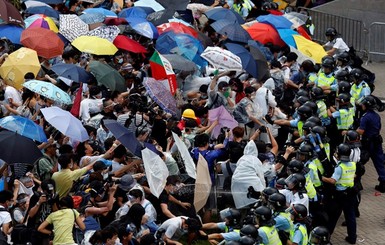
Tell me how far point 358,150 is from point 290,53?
14.6ft

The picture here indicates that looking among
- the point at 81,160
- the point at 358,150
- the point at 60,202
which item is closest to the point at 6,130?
the point at 81,160

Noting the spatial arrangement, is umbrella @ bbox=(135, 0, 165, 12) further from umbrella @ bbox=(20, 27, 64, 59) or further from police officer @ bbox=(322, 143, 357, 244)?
police officer @ bbox=(322, 143, 357, 244)

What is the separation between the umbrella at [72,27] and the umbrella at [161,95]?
10.4ft

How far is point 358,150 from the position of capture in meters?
16.6

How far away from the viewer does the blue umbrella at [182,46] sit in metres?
19.4

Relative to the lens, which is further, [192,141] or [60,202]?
[192,141]

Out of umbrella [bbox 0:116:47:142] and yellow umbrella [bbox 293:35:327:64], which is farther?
yellow umbrella [bbox 293:35:327:64]

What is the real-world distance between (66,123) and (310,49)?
7.20 m

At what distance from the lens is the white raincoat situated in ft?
49.5

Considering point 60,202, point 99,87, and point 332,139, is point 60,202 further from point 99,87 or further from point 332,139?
point 332,139

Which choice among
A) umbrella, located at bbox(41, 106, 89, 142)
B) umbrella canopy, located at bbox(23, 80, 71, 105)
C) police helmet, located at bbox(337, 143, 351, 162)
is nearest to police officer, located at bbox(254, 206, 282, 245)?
police helmet, located at bbox(337, 143, 351, 162)

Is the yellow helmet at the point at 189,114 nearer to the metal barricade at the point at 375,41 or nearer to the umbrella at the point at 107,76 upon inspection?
the umbrella at the point at 107,76

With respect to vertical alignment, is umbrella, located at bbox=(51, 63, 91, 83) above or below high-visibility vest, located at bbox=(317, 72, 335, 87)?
above

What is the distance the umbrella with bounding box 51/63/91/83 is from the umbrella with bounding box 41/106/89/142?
203 cm
